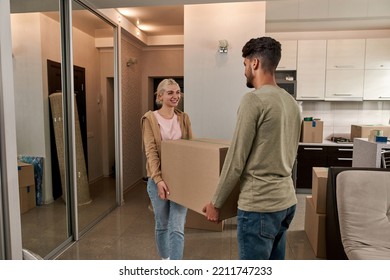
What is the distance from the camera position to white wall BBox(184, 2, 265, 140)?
10.3 feet

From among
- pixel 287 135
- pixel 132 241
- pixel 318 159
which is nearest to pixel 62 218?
pixel 132 241

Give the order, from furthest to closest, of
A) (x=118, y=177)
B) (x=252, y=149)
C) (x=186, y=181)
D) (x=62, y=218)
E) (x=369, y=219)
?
(x=118, y=177) → (x=62, y=218) → (x=369, y=219) → (x=186, y=181) → (x=252, y=149)

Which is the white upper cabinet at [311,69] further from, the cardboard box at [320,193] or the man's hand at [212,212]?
the man's hand at [212,212]

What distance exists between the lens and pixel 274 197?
113 centimetres

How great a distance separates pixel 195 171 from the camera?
4.58 ft

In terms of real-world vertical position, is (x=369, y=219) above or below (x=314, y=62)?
below

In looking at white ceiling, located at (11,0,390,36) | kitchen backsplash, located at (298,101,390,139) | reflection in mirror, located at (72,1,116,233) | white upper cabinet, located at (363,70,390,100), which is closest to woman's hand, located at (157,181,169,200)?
reflection in mirror, located at (72,1,116,233)

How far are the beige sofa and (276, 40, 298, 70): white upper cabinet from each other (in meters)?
2.72

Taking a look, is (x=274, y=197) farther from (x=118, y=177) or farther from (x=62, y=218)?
(x=118, y=177)

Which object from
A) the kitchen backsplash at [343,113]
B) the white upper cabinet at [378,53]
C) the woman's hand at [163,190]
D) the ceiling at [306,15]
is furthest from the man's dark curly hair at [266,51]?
the white upper cabinet at [378,53]

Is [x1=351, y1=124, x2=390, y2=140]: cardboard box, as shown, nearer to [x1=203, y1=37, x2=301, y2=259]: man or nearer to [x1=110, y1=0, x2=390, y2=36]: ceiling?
[x1=110, y1=0, x2=390, y2=36]: ceiling

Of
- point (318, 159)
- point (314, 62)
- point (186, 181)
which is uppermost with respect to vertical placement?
point (314, 62)

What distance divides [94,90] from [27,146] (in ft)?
4.59

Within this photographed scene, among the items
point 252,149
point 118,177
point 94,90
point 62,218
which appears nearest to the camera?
point 252,149
